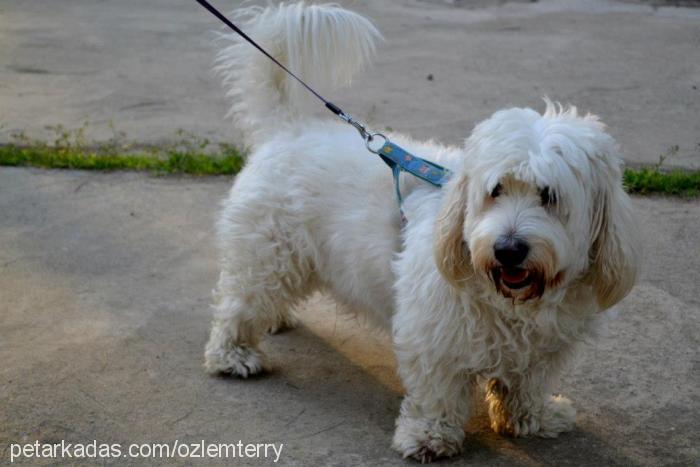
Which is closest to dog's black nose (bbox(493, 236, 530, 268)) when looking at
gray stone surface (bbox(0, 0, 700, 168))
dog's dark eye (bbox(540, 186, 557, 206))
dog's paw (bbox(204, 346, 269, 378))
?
dog's dark eye (bbox(540, 186, 557, 206))

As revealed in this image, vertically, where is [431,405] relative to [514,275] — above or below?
below

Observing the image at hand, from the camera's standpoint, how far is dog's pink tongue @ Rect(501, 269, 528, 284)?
3.02m

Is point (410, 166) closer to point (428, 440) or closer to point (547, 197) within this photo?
point (547, 197)

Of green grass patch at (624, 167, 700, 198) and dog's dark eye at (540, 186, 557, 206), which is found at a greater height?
dog's dark eye at (540, 186, 557, 206)

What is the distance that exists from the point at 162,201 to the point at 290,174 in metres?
2.08

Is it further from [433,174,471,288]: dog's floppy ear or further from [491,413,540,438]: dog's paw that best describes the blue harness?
[491,413,540,438]: dog's paw

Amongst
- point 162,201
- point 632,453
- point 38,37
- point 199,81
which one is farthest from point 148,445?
point 38,37

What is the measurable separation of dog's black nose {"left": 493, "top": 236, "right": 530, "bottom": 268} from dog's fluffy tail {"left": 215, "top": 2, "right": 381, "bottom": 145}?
143 cm

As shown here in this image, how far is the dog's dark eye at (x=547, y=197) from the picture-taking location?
3062mm

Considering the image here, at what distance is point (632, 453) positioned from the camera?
139 inches

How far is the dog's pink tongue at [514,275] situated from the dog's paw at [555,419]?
2.72ft

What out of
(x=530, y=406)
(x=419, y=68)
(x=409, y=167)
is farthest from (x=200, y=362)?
(x=419, y=68)

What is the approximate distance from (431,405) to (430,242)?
603 mm

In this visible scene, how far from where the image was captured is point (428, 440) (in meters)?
3.50
